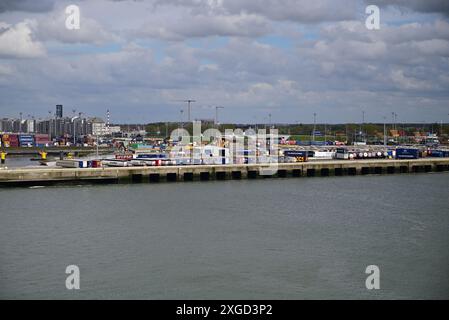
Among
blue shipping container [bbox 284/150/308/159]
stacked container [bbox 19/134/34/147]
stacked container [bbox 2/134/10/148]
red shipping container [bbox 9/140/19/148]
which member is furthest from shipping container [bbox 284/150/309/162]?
red shipping container [bbox 9/140/19/148]

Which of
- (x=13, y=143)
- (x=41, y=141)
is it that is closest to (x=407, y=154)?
(x=13, y=143)

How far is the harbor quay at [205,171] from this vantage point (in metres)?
46.4

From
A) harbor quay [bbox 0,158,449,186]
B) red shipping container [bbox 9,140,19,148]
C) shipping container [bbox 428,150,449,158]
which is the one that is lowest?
harbor quay [bbox 0,158,449,186]

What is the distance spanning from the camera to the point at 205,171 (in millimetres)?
52594

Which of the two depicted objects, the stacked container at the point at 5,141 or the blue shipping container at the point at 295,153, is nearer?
the blue shipping container at the point at 295,153

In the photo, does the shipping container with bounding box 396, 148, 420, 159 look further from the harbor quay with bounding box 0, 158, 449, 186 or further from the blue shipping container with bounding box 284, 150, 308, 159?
the blue shipping container with bounding box 284, 150, 308, 159

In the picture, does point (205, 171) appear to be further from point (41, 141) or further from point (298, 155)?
point (41, 141)

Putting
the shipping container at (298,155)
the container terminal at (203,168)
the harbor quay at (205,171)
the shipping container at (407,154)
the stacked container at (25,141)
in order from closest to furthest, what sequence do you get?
the harbor quay at (205,171)
the container terminal at (203,168)
the shipping container at (298,155)
the shipping container at (407,154)
the stacked container at (25,141)

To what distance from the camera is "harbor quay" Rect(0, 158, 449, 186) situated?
46.4 meters

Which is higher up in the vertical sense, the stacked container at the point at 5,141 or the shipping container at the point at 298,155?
the stacked container at the point at 5,141

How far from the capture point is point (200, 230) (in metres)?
28.5

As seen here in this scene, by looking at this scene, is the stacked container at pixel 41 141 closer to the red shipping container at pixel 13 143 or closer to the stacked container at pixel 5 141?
the red shipping container at pixel 13 143

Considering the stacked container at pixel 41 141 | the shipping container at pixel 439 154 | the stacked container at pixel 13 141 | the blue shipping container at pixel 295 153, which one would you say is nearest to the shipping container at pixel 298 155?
the blue shipping container at pixel 295 153

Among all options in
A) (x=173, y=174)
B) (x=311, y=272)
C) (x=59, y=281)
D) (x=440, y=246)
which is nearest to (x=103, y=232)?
(x=59, y=281)
